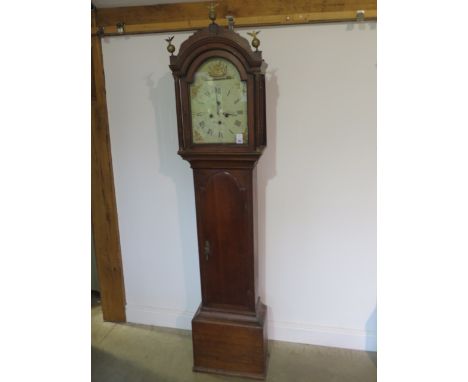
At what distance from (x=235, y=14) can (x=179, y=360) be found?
79.1 inches

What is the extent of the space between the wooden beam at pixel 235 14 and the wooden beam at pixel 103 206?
21cm

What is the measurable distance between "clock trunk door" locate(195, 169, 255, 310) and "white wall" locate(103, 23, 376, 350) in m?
0.29

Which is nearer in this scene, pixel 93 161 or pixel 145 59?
pixel 145 59

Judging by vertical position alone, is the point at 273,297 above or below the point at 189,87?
below

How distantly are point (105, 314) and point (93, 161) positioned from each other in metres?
1.10

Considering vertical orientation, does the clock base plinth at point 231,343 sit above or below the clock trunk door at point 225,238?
below

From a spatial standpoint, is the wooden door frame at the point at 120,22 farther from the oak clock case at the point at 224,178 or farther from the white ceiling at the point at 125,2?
the oak clock case at the point at 224,178

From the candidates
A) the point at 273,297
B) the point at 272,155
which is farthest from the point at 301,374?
the point at 272,155

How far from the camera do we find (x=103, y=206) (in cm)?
220

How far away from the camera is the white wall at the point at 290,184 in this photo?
70.2 inches

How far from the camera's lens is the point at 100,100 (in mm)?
2043

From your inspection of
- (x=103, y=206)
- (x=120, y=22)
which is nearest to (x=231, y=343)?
(x=103, y=206)

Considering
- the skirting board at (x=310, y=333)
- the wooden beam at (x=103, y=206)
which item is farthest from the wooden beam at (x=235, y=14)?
the skirting board at (x=310, y=333)
